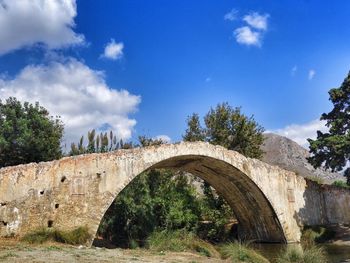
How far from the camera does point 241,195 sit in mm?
24500

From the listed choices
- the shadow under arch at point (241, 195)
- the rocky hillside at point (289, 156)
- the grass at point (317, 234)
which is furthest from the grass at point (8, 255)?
the rocky hillside at point (289, 156)

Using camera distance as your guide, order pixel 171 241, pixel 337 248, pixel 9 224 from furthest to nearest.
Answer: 1. pixel 337 248
2. pixel 171 241
3. pixel 9 224

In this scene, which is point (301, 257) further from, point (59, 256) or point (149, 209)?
point (149, 209)

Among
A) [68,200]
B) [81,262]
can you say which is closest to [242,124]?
[68,200]

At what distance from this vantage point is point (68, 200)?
1530 cm

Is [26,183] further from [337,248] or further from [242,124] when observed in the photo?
[242,124]

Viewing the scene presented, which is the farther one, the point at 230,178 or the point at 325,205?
the point at 325,205

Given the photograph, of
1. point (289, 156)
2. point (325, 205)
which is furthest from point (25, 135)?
point (289, 156)

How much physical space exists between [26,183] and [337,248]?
554 inches

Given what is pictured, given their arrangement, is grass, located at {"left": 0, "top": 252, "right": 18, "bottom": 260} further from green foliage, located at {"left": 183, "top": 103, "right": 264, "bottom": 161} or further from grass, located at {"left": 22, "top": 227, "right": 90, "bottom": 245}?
green foliage, located at {"left": 183, "top": 103, "right": 264, "bottom": 161}

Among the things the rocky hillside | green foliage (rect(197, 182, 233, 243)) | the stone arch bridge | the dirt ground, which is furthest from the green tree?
the rocky hillside

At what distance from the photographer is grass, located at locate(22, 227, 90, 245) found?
14.1 metres

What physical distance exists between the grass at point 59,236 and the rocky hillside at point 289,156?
177ft

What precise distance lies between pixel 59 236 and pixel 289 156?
6147 cm
